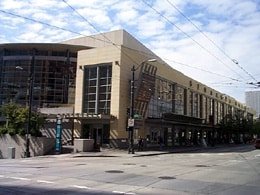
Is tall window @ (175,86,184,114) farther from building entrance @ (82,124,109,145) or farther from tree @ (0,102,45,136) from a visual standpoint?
tree @ (0,102,45,136)

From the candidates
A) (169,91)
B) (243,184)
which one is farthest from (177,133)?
(243,184)

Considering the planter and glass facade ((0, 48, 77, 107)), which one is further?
glass facade ((0, 48, 77, 107))

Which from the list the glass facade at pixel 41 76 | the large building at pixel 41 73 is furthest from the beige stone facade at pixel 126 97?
the glass facade at pixel 41 76

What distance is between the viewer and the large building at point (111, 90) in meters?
48.9

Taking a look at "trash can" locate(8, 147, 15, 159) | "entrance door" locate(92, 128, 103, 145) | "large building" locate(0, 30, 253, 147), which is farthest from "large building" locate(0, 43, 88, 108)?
"trash can" locate(8, 147, 15, 159)

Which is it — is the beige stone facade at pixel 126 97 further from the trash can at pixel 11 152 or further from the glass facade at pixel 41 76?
the trash can at pixel 11 152

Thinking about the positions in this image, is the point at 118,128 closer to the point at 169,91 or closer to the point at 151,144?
the point at 151,144

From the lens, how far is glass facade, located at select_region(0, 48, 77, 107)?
219 feet

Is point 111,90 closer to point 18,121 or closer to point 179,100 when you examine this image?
point 18,121

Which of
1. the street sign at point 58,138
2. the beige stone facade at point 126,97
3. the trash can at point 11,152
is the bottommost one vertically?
the trash can at point 11,152

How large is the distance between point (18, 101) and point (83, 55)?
1894 centimetres

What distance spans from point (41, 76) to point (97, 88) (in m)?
19.6

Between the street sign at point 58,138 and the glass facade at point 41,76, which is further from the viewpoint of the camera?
the glass facade at point 41,76

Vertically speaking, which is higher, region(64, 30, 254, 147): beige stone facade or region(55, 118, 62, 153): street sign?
region(64, 30, 254, 147): beige stone facade
